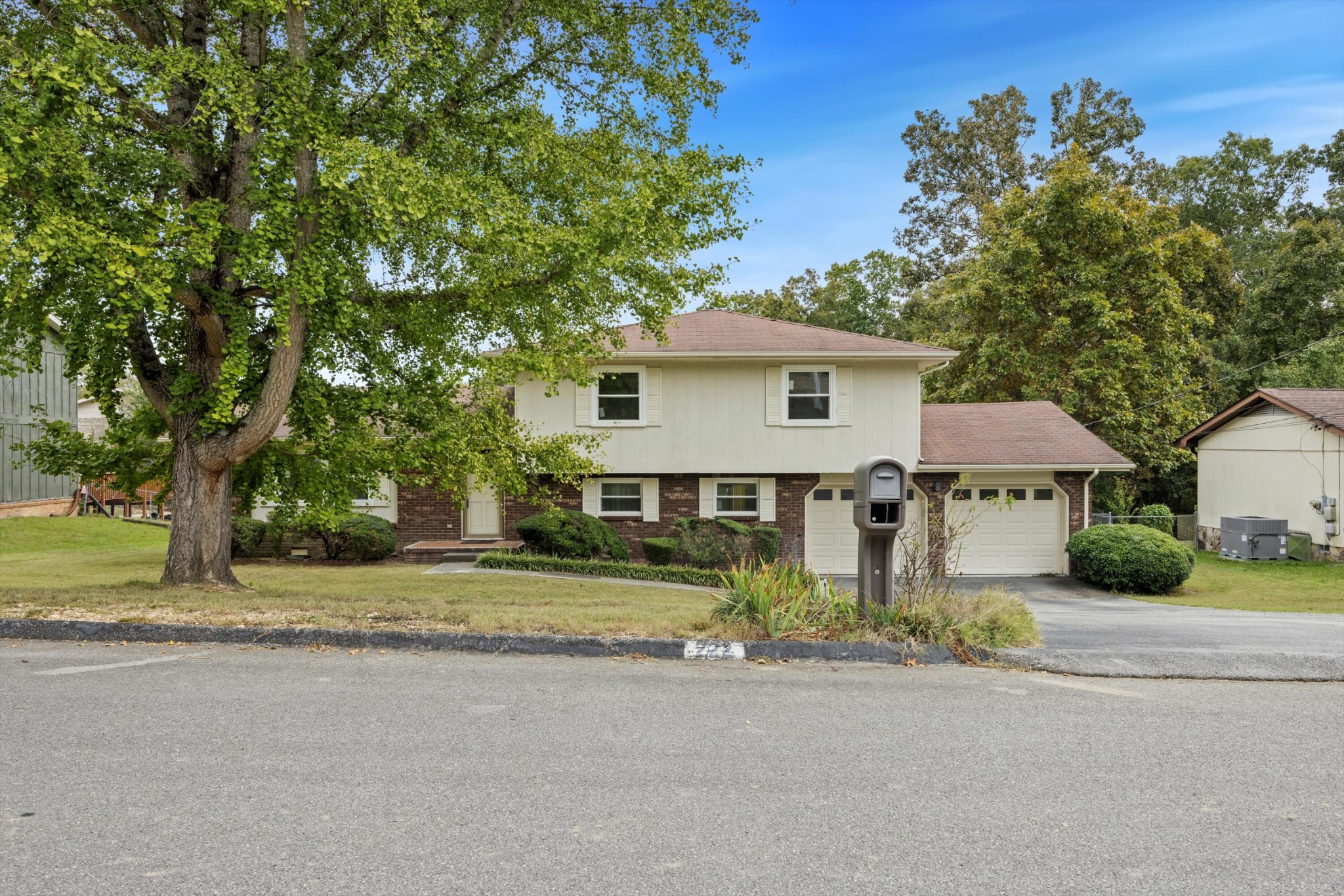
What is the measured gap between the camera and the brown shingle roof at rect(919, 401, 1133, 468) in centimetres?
2092

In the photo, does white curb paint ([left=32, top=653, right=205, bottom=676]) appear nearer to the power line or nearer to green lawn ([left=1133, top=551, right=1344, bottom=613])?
green lawn ([left=1133, top=551, right=1344, bottom=613])

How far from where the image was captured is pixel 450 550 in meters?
20.2

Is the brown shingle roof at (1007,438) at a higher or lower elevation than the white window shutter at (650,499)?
higher

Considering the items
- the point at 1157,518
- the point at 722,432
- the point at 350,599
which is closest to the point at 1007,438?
the point at 722,432

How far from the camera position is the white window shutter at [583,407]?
20.3 m

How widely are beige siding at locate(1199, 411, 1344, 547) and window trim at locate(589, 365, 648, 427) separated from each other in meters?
17.0

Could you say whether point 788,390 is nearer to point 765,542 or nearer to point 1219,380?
point 765,542

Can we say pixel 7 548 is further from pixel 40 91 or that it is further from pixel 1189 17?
pixel 1189 17

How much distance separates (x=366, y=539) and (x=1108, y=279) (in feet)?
72.3

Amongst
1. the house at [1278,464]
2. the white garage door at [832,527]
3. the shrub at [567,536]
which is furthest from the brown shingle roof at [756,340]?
the house at [1278,464]

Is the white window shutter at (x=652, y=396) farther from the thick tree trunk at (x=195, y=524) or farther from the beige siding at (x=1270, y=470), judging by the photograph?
the beige siding at (x=1270, y=470)

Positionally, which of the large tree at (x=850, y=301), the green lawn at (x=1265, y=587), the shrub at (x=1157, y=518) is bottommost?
the green lawn at (x=1265, y=587)

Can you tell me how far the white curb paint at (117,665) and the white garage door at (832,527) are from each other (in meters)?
15.7

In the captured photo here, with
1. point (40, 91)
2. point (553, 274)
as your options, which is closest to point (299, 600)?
point (553, 274)
